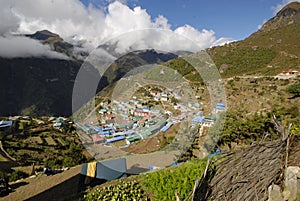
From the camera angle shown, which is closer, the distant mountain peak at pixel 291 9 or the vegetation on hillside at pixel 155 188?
the vegetation on hillside at pixel 155 188

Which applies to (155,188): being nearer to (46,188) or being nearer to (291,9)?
(46,188)

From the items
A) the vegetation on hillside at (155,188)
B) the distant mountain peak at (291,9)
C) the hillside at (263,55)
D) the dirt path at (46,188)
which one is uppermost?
the distant mountain peak at (291,9)

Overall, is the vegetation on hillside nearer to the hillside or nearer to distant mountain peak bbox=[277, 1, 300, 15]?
the hillside

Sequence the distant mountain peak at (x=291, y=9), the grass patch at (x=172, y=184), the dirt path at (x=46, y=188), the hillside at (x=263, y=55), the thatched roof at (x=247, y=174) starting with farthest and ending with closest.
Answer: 1. the distant mountain peak at (x=291, y=9)
2. the hillside at (x=263, y=55)
3. the dirt path at (x=46, y=188)
4. the grass patch at (x=172, y=184)
5. the thatched roof at (x=247, y=174)

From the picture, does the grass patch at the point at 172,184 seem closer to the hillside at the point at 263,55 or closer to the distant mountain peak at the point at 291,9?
the hillside at the point at 263,55

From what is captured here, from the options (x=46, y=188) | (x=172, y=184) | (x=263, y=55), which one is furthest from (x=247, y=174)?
(x=263, y=55)

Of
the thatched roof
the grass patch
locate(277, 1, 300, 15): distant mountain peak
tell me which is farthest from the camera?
locate(277, 1, 300, 15): distant mountain peak

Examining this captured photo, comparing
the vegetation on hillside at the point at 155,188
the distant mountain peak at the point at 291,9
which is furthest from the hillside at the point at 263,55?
the distant mountain peak at the point at 291,9

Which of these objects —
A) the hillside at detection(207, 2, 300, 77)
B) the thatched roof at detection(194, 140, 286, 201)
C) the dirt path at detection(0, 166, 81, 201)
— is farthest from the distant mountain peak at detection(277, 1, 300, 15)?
the thatched roof at detection(194, 140, 286, 201)

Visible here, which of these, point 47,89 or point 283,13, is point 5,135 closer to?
point 47,89
